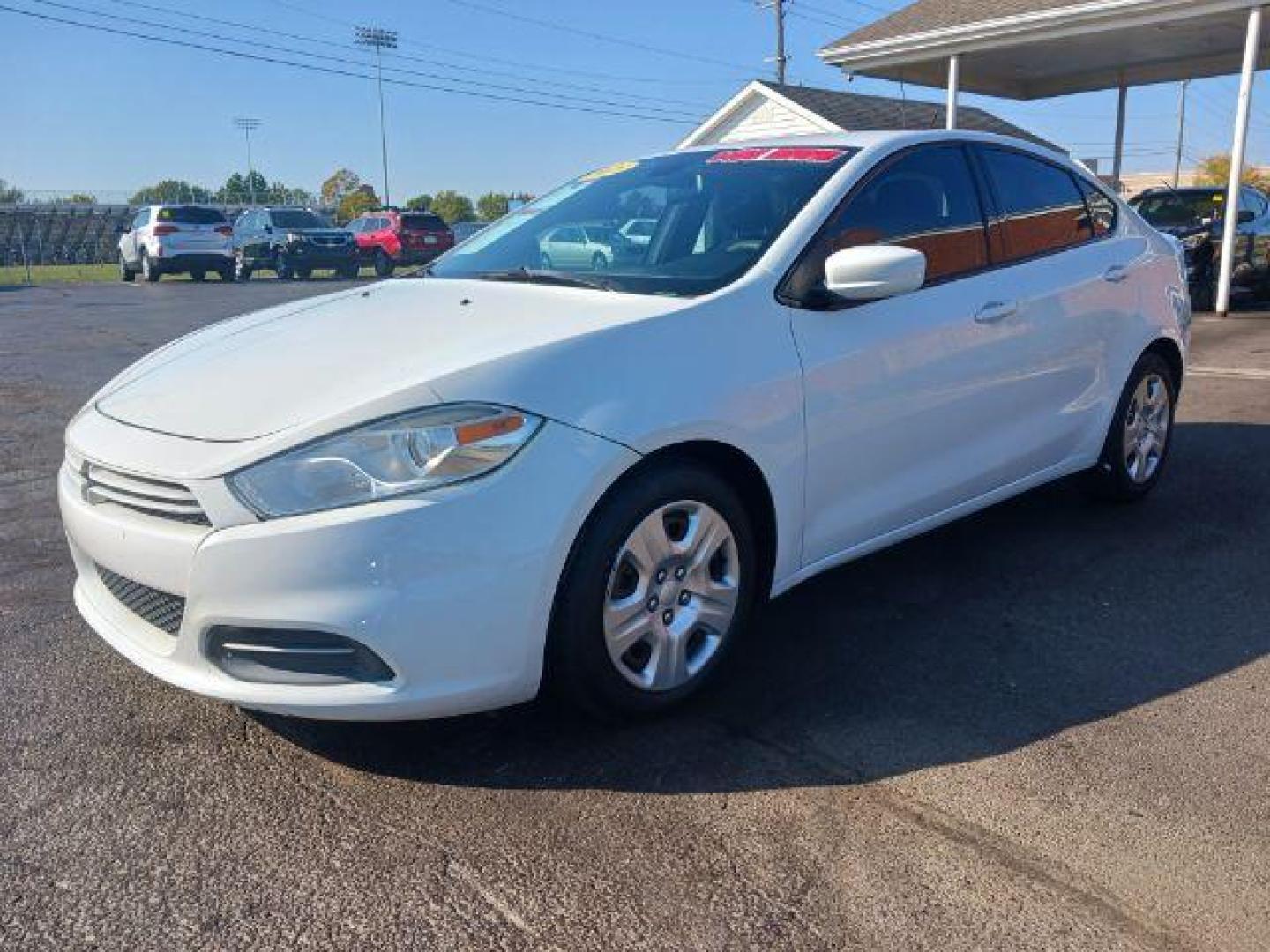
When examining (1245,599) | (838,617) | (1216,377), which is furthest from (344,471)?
(1216,377)

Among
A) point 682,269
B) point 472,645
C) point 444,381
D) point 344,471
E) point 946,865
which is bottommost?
point 946,865

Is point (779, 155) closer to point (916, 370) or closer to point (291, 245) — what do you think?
point (916, 370)

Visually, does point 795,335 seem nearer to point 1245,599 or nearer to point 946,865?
point 946,865

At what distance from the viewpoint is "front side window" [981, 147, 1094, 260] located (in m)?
4.24

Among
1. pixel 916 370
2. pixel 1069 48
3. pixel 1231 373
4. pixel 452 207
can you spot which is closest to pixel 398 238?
pixel 1069 48

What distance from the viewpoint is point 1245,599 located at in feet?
13.0

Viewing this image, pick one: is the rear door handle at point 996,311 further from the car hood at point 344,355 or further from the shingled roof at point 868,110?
the shingled roof at point 868,110

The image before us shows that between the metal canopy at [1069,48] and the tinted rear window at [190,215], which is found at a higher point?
the metal canopy at [1069,48]

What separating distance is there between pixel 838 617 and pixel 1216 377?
6.27 metres

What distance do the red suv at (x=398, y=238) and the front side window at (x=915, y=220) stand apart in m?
25.2

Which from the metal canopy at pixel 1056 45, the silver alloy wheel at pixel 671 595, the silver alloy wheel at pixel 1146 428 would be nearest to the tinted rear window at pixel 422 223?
the metal canopy at pixel 1056 45

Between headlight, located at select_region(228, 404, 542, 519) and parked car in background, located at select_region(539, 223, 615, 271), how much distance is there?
1137mm

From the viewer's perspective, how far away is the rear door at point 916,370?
334 centimetres

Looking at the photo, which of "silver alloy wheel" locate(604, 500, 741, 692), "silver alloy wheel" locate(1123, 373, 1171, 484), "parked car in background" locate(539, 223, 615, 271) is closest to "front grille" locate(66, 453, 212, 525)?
"silver alloy wheel" locate(604, 500, 741, 692)
